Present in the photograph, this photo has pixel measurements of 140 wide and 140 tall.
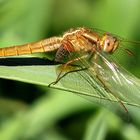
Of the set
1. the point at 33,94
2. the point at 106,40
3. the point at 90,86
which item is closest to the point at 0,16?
the point at 33,94

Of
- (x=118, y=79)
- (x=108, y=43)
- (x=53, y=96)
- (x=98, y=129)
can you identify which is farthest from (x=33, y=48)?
(x=98, y=129)

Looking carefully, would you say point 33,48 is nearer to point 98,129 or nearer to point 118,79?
point 118,79

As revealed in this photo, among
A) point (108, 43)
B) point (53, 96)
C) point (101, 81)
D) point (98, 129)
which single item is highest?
point (108, 43)

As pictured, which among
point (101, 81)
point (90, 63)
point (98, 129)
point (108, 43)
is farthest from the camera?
point (108, 43)

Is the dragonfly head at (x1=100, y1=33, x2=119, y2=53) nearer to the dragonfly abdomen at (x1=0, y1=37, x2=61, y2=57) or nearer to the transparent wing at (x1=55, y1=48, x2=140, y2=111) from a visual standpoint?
the transparent wing at (x1=55, y1=48, x2=140, y2=111)

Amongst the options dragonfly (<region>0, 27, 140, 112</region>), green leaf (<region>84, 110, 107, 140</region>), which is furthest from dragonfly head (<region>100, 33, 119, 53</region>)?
green leaf (<region>84, 110, 107, 140</region>)

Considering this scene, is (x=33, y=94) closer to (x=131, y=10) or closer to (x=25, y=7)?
(x=25, y=7)

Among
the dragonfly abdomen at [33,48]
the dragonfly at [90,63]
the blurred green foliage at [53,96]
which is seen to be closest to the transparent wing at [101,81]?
the dragonfly at [90,63]
